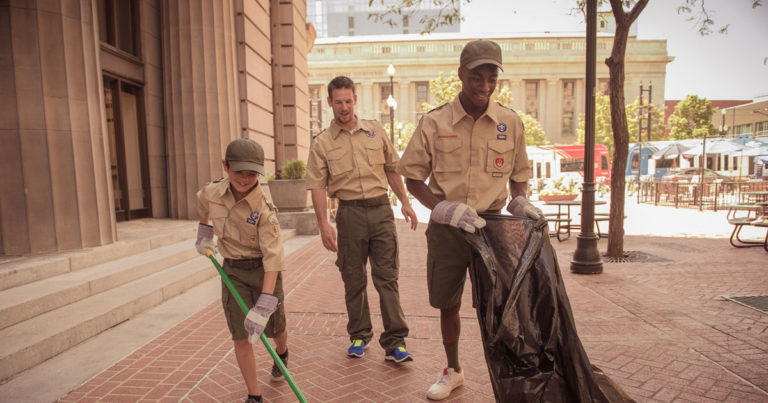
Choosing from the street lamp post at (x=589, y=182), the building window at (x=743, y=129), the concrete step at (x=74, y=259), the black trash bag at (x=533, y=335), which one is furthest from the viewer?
the building window at (x=743, y=129)

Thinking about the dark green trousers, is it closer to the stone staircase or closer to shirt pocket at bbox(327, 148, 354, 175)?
shirt pocket at bbox(327, 148, 354, 175)

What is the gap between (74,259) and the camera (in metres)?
5.29

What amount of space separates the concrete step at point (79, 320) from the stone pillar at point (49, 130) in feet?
4.01

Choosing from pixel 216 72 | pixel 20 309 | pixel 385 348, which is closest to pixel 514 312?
pixel 385 348

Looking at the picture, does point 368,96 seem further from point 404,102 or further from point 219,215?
point 219,215

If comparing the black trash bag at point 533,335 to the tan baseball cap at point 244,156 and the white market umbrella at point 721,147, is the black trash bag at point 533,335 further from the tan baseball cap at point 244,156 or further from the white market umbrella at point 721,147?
the white market umbrella at point 721,147

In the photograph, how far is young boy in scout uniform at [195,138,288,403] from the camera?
9.10ft

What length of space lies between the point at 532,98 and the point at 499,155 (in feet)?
216

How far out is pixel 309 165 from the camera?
12.7 ft

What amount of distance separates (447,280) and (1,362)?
130 inches

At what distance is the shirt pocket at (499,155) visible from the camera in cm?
284

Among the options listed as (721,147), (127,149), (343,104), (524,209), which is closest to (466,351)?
(524,209)

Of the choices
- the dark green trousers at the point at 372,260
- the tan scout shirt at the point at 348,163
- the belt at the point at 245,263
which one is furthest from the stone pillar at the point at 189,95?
the belt at the point at 245,263

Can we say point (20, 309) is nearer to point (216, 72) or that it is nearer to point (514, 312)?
point (514, 312)
